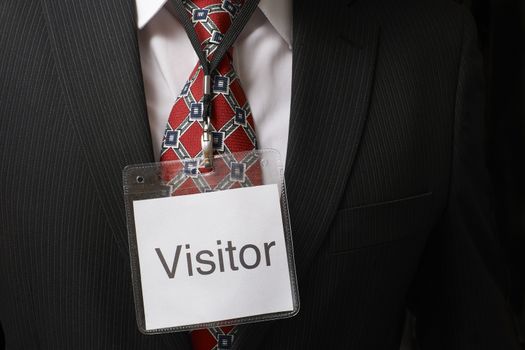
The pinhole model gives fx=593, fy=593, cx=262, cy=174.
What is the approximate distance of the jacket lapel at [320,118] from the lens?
71 cm

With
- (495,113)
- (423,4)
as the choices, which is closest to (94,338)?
(423,4)

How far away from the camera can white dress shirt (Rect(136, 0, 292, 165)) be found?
70cm

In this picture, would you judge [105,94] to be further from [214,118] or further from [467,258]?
[467,258]

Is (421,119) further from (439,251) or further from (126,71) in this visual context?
(126,71)

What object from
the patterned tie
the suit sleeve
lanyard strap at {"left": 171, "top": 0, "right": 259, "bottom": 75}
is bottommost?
the suit sleeve

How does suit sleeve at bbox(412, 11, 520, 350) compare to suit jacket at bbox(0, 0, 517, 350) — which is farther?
suit sleeve at bbox(412, 11, 520, 350)

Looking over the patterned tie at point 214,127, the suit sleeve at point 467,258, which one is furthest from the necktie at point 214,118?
the suit sleeve at point 467,258

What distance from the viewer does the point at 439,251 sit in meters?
0.88

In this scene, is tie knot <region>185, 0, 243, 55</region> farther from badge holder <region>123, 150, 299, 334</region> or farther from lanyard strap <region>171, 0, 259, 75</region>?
badge holder <region>123, 150, 299, 334</region>

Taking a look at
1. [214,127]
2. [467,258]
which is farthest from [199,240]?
[467,258]

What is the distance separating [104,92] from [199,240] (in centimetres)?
20

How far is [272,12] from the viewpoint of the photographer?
0.74m

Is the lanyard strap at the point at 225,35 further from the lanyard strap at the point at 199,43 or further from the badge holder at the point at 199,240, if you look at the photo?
the badge holder at the point at 199,240

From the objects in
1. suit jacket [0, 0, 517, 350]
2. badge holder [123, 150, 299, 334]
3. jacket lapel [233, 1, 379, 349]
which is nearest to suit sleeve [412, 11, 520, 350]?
suit jacket [0, 0, 517, 350]
